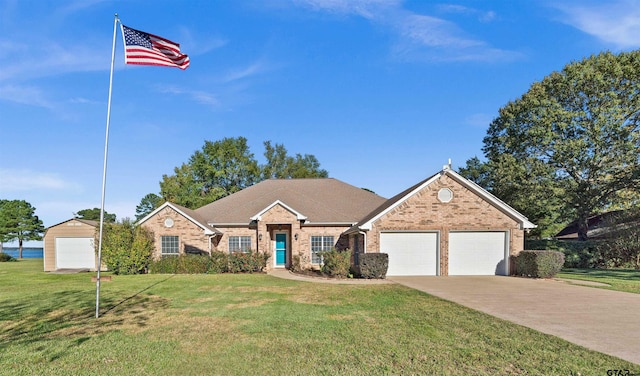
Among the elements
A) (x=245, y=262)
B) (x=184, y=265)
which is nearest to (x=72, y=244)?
(x=184, y=265)

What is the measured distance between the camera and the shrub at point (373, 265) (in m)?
15.8

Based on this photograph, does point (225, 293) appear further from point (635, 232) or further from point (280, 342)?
point (635, 232)

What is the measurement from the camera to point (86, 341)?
6.37 metres

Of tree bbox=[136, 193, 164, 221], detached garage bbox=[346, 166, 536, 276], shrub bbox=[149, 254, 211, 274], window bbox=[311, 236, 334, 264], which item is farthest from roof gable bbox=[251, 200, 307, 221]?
tree bbox=[136, 193, 164, 221]

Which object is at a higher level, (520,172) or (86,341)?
(520,172)

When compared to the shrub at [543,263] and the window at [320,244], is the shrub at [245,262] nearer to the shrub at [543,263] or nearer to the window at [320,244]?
the window at [320,244]

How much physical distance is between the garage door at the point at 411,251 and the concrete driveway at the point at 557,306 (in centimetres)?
127

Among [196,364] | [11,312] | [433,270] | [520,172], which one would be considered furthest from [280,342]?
[520,172]

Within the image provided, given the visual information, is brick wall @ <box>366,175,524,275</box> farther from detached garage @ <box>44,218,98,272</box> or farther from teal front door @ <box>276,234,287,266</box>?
detached garage @ <box>44,218,98,272</box>

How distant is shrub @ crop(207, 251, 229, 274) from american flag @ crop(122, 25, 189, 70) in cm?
1159

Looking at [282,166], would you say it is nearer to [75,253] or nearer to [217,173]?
[217,173]

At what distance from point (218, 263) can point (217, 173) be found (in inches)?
872

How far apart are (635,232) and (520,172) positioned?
25.3 ft

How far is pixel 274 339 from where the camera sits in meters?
6.39
